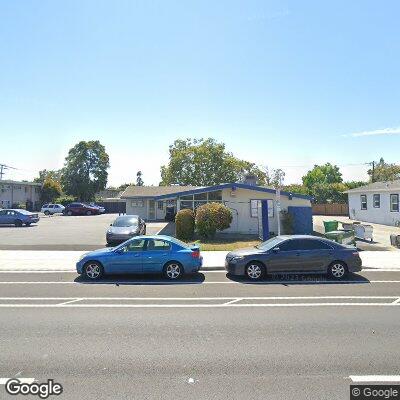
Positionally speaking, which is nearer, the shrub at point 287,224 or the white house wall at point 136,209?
the shrub at point 287,224

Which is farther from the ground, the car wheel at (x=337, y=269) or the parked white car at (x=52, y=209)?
the parked white car at (x=52, y=209)

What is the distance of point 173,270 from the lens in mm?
11680

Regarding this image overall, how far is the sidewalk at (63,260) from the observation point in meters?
13.7

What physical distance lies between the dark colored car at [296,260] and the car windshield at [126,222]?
35.3 feet

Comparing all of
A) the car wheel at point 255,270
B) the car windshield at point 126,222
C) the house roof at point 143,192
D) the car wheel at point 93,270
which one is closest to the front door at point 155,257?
the car wheel at point 93,270

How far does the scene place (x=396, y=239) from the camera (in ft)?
61.2

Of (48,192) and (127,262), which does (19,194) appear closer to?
(48,192)

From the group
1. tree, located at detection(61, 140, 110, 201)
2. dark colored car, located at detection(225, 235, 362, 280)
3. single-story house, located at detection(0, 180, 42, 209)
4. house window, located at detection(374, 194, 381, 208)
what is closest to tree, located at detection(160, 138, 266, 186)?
tree, located at detection(61, 140, 110, 201)

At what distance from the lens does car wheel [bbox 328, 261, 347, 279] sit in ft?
38.6

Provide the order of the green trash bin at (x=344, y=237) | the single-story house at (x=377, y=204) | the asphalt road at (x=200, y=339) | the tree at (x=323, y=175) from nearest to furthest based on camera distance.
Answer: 1. the asphalt road at (x=200, y=339)
2. the green trash bin at (x=344, y=237)
3. the single-story house at (x=377, y=204)
4. the tree at (x=323, y=175)

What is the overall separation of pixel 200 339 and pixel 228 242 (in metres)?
14.0

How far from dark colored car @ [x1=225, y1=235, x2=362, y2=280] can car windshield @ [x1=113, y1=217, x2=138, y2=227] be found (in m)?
10.8

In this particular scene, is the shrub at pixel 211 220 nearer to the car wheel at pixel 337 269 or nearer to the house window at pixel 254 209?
the house window at pixel 254 209

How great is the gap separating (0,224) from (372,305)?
31.2m
